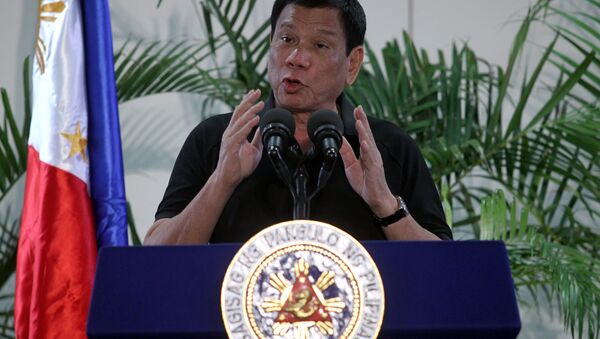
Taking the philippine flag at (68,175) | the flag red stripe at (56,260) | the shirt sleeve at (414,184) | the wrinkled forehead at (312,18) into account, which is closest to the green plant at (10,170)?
the philippine flag at (68,175)

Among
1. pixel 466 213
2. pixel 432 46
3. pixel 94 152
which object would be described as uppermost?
pixel 432 46

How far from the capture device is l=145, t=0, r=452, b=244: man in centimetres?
206

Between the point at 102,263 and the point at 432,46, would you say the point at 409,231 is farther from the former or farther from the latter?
the point at 432,46

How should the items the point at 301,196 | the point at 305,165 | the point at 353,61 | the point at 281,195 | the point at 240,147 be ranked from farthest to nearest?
the point at 353,61
the point at 281,195
the point at 240,147
the point at 305,165
the point at 301,196

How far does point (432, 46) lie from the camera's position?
448 centimetres

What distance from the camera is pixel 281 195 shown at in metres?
2.28

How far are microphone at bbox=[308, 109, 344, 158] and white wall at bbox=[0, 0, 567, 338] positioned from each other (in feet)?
8.47

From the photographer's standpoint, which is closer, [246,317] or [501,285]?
[246,317]

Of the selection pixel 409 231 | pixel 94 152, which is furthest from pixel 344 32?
pixel 94 152

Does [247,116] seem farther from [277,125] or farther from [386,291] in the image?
[386,291]

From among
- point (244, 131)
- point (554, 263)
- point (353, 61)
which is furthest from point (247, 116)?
point (554, 263)

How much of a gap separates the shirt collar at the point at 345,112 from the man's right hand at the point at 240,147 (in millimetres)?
322

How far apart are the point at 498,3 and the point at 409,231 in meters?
2.68

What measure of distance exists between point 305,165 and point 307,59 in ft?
1.47
